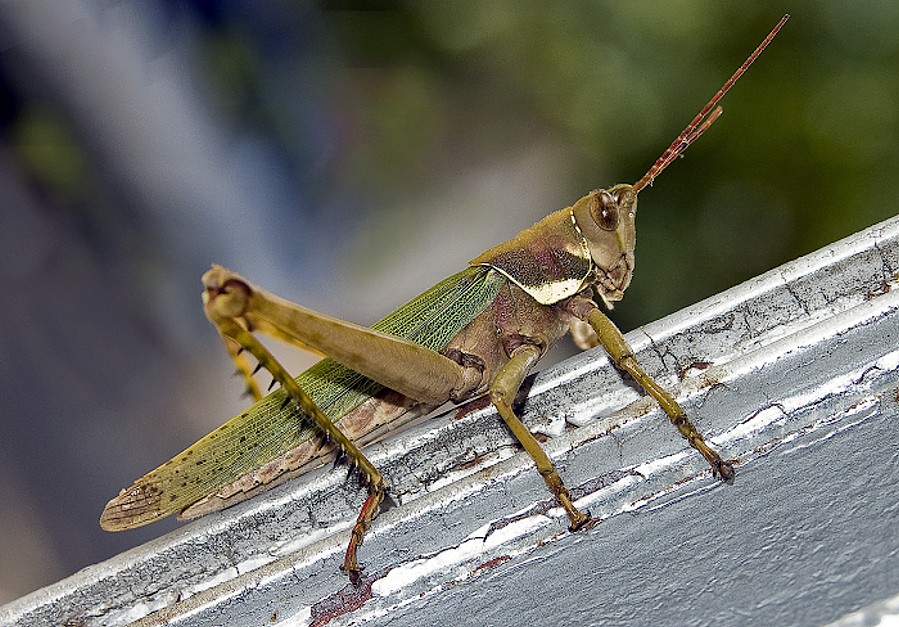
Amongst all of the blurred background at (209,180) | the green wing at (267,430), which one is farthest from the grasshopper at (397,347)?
the blurred background at (209,180)

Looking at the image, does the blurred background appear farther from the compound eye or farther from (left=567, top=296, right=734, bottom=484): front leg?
(left=567, top=296, right=734, bottom=484): front leg

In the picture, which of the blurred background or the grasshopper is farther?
the blurred background

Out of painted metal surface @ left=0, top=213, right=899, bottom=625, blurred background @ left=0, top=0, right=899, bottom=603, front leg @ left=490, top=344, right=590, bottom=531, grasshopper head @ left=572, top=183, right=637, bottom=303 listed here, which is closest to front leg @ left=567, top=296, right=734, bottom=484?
painted metal surface @ left=0, top=213, right=899, bottom=625

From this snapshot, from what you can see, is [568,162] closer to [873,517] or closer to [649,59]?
[649,59]

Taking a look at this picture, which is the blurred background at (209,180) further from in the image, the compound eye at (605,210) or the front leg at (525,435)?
the front leg at (525,435)

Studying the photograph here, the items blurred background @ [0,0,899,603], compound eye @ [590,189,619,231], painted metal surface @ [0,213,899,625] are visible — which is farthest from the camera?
blurred background @ [0,0,899,603]

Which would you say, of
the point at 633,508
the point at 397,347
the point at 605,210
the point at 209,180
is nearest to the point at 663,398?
the point at 633,508

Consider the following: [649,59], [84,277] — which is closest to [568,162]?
[649,59]
